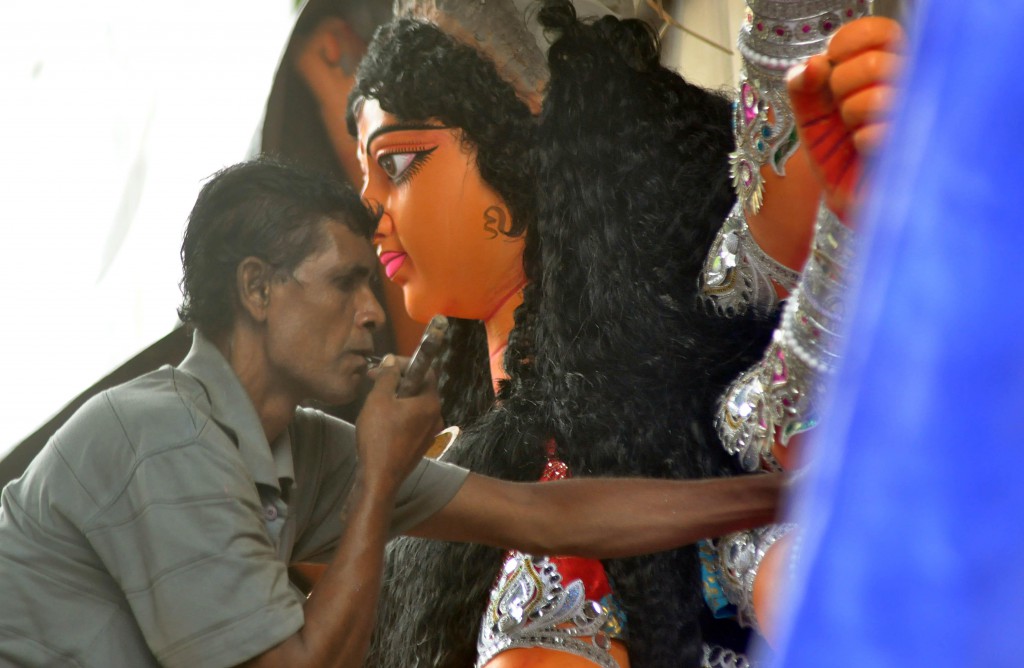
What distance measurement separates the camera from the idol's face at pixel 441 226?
129cm

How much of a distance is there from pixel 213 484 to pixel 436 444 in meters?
0.40

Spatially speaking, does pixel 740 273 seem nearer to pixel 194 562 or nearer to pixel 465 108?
pixel 465 108

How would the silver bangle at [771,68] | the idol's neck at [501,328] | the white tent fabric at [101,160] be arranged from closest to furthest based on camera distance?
the silver bangle at [771,68]
the idol's neck at [501,328]
the white tent fabric at [101,160]

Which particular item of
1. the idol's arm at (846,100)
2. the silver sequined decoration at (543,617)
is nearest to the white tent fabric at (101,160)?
the silver sequined decoration at (543,617)

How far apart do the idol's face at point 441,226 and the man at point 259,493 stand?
13 centimetres

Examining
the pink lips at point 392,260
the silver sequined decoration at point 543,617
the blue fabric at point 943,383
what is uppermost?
the blue fabric at point 943,383

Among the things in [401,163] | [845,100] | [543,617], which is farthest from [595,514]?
[845,100]

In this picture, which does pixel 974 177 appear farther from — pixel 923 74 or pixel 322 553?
pixel 322 553

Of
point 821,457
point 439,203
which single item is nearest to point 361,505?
point 439,203

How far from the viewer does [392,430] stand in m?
1.01

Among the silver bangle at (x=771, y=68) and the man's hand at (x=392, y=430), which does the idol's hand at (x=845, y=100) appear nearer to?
the silver bangle at (x=771, y=68)

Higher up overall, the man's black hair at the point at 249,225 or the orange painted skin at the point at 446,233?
the man's black hair at the point at 249,225

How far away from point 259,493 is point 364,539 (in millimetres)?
128

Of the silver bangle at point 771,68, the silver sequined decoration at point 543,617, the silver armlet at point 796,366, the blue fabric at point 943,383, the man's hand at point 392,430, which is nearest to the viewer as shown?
the blue fabric at point 943,383
